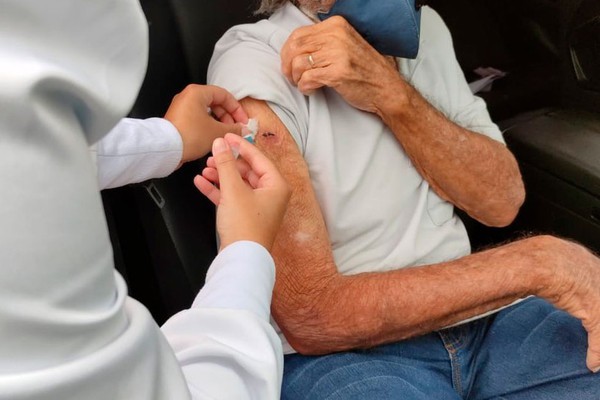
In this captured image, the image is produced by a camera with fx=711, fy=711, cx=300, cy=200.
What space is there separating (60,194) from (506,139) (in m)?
1.43

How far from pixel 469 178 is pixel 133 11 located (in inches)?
41.2

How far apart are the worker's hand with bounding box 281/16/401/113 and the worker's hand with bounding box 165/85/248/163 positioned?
0.45ft

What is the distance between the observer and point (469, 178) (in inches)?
55.7

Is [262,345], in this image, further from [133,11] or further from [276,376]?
[133,11]

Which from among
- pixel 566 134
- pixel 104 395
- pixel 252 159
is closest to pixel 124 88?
pixel 104 395

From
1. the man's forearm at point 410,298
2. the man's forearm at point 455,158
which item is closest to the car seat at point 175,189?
the man's forearm at point 410,298

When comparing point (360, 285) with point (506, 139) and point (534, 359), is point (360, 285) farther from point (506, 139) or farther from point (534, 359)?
point (506, 139)

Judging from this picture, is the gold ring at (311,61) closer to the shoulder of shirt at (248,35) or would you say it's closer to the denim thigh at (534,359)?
the shoulder of shirt at (248,35)

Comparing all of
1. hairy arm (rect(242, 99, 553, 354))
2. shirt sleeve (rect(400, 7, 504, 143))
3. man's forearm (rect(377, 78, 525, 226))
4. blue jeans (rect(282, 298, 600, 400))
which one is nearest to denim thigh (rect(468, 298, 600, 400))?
blue jeans (rect(282, 298, 600, 400))

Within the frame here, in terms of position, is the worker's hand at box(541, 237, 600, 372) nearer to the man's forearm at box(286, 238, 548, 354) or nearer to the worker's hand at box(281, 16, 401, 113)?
the man's forearm at box(286, 238, 548, 354)

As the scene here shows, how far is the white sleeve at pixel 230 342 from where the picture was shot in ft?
2.22

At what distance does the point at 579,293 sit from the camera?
127cm

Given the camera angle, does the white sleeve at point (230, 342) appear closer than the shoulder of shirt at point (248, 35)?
Yes

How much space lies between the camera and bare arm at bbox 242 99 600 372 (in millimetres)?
1200
